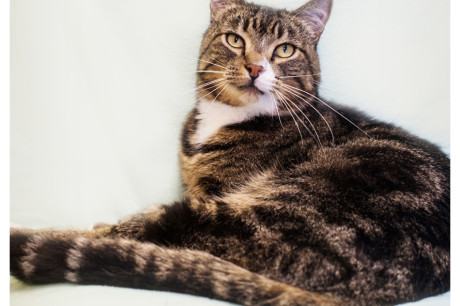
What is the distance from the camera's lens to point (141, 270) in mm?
1104

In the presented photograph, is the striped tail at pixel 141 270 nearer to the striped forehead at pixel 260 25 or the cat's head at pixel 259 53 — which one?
the cat's head at pixel 259 53

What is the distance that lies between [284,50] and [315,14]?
18 cm

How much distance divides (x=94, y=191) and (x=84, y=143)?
0.58ft

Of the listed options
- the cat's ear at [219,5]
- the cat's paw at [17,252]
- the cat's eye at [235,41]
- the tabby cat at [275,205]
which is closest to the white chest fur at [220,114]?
Answer: the tabby cat at [275,205]

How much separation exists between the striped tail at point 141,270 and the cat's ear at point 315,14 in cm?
93

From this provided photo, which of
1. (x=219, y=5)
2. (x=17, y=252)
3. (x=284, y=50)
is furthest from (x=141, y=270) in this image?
(x=219, y=5)

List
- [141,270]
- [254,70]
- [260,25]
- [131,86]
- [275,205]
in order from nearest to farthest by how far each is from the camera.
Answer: [141,270]
[275,205]
[254,70]
[260,25]
[131,86]

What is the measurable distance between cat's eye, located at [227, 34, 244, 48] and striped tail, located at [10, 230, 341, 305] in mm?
755

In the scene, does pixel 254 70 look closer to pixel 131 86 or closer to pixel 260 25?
pixel 260 25

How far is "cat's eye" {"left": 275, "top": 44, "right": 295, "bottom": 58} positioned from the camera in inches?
60.0

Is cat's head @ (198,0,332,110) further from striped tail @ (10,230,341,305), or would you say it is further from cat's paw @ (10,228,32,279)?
cat's paw @ (10,228,32,279)

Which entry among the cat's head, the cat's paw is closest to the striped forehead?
the cat's head
